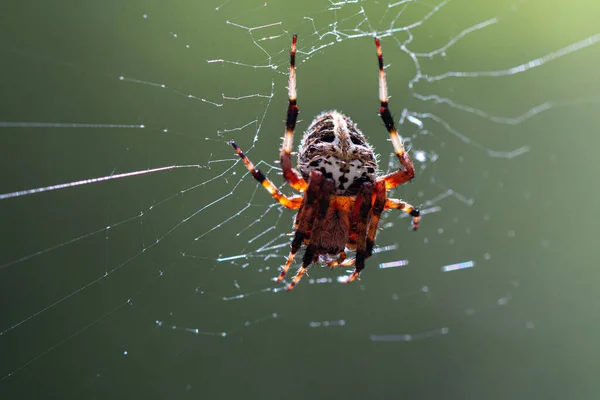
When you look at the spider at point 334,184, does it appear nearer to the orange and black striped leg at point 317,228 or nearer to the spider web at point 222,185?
the orange and black striped leg at point 317,228

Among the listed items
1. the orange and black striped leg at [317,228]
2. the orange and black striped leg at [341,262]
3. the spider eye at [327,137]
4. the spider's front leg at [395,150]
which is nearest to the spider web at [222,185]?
the orange and black striped leg at [341,262]

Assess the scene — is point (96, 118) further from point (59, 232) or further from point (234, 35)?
point (234, 35)

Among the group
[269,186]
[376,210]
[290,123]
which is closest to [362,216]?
[376,210]

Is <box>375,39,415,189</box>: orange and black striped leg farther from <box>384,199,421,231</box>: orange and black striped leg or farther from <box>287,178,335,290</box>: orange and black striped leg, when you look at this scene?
<box>287,178,335,290</box>: orange and black striped leg

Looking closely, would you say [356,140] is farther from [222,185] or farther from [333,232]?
[222,185]

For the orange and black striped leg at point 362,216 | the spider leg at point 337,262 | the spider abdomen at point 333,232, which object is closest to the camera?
the orange and black striped leg at point 362,216

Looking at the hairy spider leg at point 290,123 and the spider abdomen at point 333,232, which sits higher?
the hairy spider leg at point 290,123

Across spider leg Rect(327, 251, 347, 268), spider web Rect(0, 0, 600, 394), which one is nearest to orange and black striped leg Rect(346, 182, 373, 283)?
spider leg Rect(327, 251, 347, 268)
